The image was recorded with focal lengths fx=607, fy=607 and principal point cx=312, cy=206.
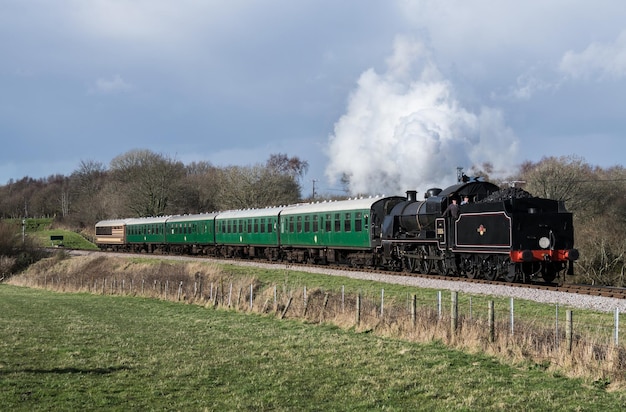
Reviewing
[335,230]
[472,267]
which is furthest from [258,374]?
[335,230]

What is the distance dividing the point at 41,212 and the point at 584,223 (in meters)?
122

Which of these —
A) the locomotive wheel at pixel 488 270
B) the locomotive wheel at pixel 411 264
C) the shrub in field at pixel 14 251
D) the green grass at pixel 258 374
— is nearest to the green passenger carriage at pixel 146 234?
the shrub in field at pixel 14 251

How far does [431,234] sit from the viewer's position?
24125 millimetres

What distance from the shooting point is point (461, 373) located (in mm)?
10320

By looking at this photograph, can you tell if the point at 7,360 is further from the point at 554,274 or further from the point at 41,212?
A: the point at 41,212

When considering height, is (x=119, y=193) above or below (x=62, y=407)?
above

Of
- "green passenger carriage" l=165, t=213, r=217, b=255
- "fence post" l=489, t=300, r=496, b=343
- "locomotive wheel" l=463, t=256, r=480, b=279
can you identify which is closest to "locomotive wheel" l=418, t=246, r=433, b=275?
"locomotive wheel" l=463, t=256, r=480, b=279

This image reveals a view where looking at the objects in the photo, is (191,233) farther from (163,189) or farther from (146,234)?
(163,189)

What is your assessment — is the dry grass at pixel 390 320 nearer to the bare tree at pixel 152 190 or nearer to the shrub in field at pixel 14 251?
the shrub in field at pixel 14 251

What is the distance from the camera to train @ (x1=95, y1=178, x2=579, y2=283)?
67.9 feet

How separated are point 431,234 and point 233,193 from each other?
4737 cm

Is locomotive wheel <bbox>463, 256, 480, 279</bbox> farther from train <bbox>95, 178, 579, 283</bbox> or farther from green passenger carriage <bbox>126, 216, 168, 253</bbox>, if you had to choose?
green passenger carriage <bbox>126, 216, 168, 253</bbox>

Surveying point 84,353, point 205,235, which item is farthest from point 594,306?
point 205,235

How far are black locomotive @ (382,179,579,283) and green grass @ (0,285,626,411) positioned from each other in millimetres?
8242
